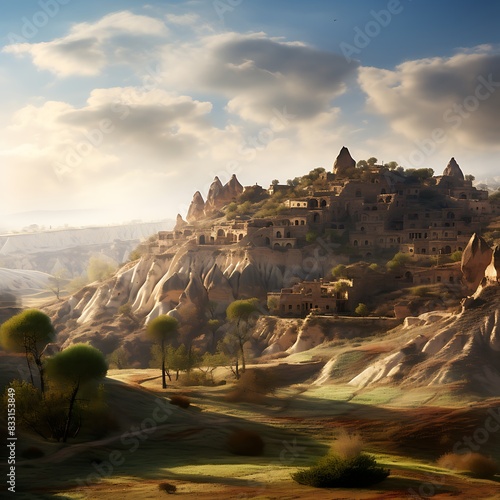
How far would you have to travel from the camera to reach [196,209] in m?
133

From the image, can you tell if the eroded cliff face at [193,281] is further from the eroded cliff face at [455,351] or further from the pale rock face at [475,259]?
the eroded cliff face at [455,351]

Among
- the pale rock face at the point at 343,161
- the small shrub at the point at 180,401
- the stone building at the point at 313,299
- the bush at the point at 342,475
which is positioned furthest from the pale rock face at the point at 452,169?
the bush at the point at 342,475

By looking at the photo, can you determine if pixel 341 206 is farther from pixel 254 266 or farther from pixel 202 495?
pixel 202 495

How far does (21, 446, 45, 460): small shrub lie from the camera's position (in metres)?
30.6

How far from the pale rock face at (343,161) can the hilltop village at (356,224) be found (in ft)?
0.40

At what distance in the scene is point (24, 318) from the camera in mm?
41312

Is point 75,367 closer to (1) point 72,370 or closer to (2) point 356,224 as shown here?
(1) point 72,370

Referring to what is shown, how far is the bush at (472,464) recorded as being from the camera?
Result: 105 feet

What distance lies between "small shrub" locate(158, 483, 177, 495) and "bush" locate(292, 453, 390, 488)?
5445mm

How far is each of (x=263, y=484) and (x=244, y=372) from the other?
30.4m

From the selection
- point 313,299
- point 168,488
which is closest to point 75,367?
point 168,488

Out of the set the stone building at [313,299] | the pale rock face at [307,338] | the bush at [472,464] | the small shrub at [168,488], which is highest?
the stone building at [313,299]

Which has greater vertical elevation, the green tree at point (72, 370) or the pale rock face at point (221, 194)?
the pale rock face at point (221, 194)

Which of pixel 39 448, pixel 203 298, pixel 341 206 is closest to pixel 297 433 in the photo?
pixel 39 448
